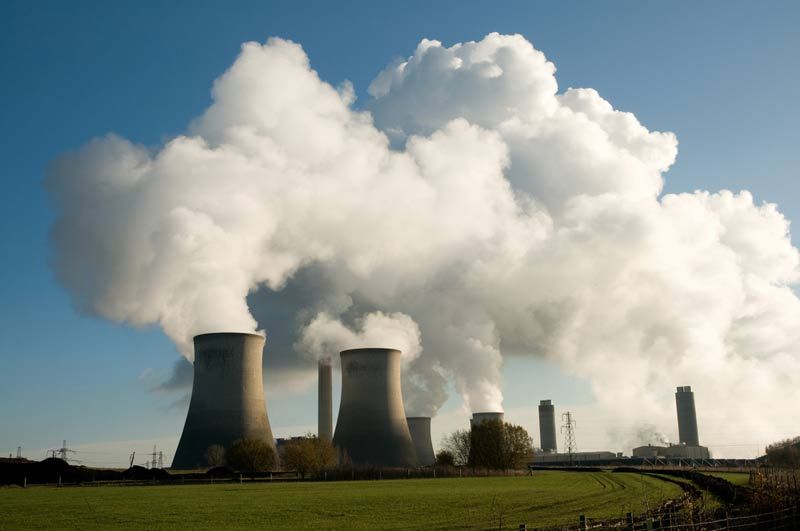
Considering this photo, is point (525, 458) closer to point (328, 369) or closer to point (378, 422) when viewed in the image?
point (378, 422)

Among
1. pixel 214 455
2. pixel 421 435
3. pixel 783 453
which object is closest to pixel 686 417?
pixel 783 453

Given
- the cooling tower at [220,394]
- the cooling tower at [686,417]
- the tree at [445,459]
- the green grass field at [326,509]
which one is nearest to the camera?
the green grass field at [326,509]

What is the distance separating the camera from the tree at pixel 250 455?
37.3 meters

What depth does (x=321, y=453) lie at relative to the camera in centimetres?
4406

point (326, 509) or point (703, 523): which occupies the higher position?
point (703, 523)

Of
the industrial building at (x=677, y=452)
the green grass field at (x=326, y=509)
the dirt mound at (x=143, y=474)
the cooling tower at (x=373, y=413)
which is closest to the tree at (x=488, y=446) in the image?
the cooling tower at (x=373, y=413)

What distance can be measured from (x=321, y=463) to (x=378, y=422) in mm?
4074

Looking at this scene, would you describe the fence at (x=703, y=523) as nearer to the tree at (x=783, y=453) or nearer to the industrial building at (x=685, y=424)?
the tree at (x=783, y=453)

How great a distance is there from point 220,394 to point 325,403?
25.2 m

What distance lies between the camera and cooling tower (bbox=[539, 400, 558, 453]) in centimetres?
9444

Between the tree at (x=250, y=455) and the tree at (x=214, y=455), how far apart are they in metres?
0.40

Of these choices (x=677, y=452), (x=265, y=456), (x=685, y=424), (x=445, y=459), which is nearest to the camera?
(x=265, y=456)

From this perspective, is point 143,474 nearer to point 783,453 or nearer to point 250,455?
point 250,455

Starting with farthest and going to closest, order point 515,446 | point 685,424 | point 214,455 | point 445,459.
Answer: point 685,424, point 445,459, point 515,446, point 214,455
